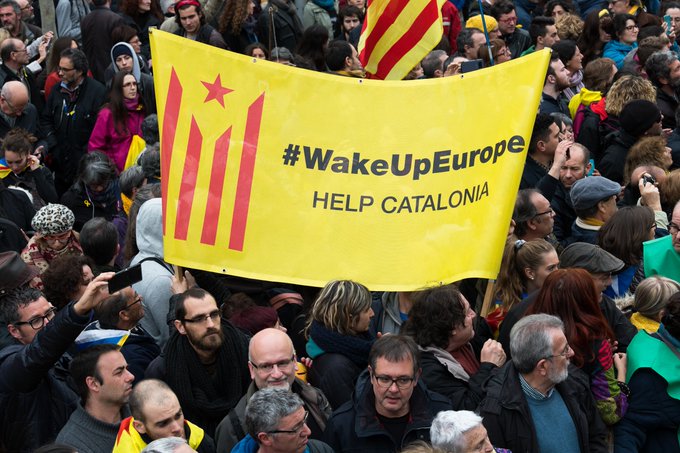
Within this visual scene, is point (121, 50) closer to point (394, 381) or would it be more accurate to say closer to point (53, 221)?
point (53, 221)

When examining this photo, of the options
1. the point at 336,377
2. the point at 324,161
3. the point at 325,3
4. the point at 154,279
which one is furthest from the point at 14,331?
the point at 325,3

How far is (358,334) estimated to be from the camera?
648 centimetres

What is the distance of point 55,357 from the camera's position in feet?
19.7

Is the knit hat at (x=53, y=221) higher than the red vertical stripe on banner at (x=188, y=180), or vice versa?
the red vertical stripe on banner at (x=188, y=180)

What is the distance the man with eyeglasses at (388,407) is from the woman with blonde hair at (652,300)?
57.7 inches

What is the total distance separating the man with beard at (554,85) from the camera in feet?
37.3

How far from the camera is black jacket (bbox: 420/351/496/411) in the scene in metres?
6.11

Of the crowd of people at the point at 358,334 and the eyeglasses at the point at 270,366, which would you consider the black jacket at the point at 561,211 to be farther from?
the eyeglasses at the point at 270,366

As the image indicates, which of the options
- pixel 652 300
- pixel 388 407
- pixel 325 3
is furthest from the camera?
pixel 325 3

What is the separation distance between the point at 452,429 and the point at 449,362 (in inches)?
37.6

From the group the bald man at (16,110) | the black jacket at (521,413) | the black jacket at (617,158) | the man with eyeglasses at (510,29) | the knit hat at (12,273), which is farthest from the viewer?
the man with eyeglasses at (510,29)

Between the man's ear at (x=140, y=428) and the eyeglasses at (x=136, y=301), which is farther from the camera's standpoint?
the eyeglasses at (x=136, y=301)

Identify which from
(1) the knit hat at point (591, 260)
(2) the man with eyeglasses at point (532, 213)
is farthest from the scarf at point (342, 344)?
(2) the man with eyeglasses at point (532, 213)

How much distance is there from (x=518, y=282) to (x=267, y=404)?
2304 millimetres
